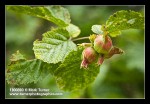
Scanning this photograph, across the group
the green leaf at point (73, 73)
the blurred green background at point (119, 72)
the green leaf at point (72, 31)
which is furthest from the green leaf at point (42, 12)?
the blurred green background at point (119, 72)

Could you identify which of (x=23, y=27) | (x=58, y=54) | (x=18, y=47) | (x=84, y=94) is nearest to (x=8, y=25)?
(x=23, y=27)

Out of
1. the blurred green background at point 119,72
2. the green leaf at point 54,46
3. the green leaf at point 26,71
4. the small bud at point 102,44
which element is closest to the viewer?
the small bud at point 102,44

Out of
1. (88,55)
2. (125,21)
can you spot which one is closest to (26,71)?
(88,55)

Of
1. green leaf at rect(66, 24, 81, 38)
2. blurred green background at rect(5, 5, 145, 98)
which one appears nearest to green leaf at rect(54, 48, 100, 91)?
green leaf at rect(66, 24, 81, 38)

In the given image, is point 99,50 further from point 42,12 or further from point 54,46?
point 42,12

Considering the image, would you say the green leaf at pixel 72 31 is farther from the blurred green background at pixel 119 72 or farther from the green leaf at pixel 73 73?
the blurred green background at pixel 119 72

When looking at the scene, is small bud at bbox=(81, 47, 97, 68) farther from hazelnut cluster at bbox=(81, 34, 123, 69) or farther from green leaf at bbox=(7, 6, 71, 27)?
green leaf at bbox=(7, 6, 71, 27)
